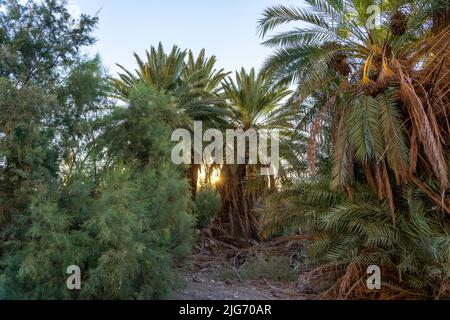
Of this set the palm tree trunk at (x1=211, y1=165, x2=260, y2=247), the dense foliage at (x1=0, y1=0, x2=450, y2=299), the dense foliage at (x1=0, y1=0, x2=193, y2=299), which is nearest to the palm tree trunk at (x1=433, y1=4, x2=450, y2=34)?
the dense foliage at (x1=0, y1=0, x2=450, y2=299)

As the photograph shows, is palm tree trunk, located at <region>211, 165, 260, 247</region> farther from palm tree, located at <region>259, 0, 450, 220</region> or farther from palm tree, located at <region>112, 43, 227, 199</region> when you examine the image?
palm tree, located at <region>259, 0, 450, 220</region>

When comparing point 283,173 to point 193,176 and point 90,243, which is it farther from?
point 193,176

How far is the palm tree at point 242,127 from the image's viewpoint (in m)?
14.2

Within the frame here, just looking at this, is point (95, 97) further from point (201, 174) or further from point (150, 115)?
point (201, 174)

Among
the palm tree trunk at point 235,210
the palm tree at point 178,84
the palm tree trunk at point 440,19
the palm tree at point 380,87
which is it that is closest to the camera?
the palm tree at point 380,87

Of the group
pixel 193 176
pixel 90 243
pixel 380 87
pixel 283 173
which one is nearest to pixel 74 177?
pixel 90 243

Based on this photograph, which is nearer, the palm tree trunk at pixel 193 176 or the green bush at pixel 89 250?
the green bush at pixel 89 250

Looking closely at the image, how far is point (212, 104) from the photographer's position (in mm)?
13359

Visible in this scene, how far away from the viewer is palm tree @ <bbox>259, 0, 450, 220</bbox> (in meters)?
6.52

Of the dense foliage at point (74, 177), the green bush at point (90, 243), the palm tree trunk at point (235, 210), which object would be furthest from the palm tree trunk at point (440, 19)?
the palm tree trunk at point (235, 210)

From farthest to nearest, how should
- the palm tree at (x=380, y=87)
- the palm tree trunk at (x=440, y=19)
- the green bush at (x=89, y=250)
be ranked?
the palm tree trunk at (x=440, y=19) < the palm tree at (x=380, y=87) < the green bush at (x=89, y=250)

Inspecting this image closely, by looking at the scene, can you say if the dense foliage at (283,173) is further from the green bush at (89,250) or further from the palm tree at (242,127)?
the palm tree at (242,127)

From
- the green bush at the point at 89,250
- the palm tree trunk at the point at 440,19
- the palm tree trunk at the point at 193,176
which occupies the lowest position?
the green bush at the point at 89,250
